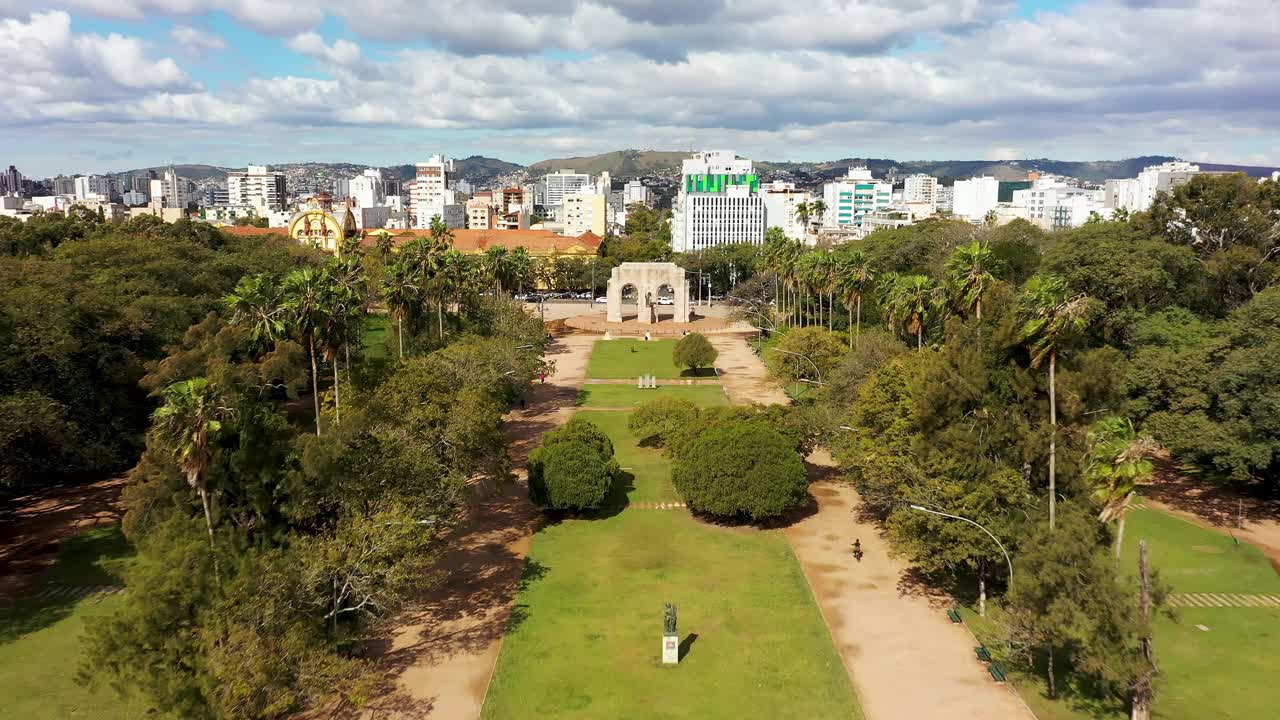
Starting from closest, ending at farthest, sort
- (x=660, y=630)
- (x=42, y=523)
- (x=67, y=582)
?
1. (x=660, y=630)
2. (x=67, y=582)
3. (x=42, y=523)

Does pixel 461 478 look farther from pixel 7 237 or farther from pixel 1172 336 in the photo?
pixel 7 237

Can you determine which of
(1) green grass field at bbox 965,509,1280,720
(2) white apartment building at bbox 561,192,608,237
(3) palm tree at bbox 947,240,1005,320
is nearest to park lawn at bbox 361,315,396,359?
(3) palm tree at bbox 947,240,1005,320

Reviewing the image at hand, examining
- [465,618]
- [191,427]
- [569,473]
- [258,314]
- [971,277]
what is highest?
[971,277]

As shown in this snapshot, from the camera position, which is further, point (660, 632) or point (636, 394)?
point (636, 394)

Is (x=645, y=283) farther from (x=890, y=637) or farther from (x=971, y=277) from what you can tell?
(x=890, y=637)

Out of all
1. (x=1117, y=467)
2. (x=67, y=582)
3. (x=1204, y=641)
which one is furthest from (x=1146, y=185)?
(x=67, y=582)

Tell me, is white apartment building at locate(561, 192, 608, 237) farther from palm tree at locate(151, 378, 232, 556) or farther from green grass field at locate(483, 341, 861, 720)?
palm tree at locate(151, 378, 232, 556)
